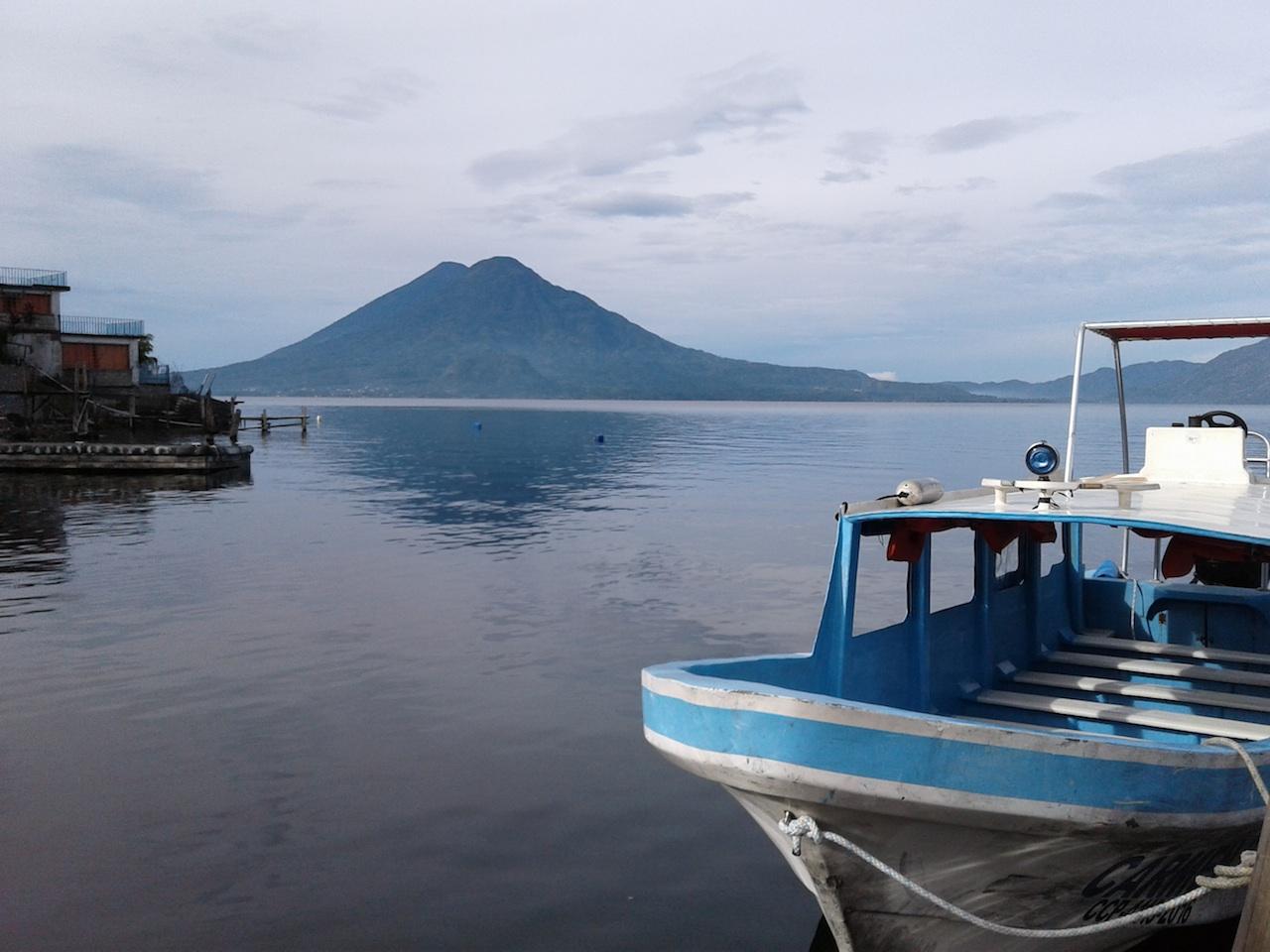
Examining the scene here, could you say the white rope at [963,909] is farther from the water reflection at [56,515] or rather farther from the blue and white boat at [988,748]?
the water reflection at [56,515]

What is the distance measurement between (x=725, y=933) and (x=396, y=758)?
16.4 feet

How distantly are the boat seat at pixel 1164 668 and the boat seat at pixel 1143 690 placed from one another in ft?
0.44

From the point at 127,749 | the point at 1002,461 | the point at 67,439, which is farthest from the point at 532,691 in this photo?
the point at 1002,461

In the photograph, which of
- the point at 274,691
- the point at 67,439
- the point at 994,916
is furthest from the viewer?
the point at 67,439

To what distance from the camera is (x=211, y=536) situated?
109ft

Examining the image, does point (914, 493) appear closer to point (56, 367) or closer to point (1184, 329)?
point (1184, 329)

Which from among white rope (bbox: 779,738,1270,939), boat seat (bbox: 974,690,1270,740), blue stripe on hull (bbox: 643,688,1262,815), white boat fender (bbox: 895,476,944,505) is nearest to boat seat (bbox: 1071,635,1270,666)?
boat seat (bbox: 974,690,1270,740)

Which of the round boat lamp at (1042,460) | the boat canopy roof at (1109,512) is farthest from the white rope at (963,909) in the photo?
the round boat lamp at (1042,460)

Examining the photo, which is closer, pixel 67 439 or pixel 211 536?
pixel 211 536

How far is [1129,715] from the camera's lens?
9.28m

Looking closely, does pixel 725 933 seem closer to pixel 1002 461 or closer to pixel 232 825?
pixel 232 825

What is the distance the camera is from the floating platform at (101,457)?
5478 cm

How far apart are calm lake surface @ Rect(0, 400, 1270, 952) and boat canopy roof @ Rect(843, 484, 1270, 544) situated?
3482 mm

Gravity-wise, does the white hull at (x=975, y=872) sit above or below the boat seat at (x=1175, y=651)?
below
